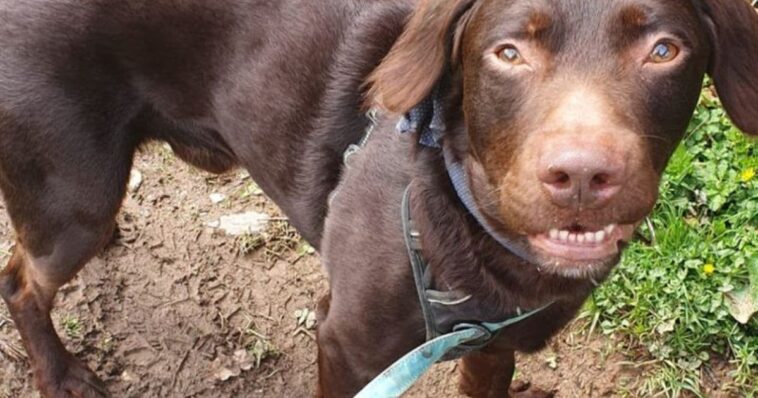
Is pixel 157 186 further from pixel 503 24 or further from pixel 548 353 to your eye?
pixel 503 24

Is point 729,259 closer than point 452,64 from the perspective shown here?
No

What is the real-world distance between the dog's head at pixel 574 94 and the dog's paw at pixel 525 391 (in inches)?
50.6

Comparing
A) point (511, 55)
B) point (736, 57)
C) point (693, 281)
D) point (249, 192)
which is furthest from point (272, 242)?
point (736, 57)

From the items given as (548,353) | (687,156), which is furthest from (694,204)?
(548,353)

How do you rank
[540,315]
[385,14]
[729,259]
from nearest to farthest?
[540,315] → [385,14] → [729,259]

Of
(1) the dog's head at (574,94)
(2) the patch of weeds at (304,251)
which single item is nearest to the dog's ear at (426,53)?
(1) the dog's head at (574,94)

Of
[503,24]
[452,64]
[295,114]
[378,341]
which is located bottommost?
[378,341]

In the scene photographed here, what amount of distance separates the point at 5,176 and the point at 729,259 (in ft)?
7.90

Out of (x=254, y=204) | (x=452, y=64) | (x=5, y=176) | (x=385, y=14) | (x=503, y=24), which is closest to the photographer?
(x=503, y=24)

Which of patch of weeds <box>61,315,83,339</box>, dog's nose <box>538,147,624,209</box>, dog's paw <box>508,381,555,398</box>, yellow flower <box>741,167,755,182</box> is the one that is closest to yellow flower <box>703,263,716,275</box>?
yellow flower <box>741,167,755,182</box>

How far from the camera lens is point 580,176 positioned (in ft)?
6.66

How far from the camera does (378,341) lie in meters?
2.88

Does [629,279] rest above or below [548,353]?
above

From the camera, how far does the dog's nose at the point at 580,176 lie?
2010mm
